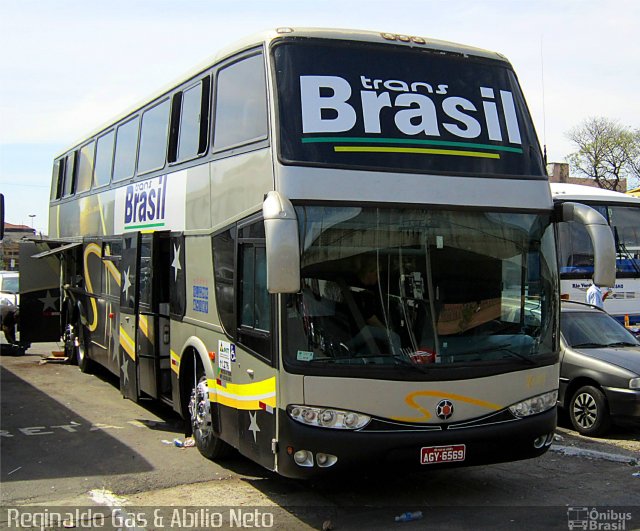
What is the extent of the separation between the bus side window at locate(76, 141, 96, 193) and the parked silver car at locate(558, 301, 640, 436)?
8670 millimetres

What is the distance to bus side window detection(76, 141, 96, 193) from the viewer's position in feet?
47.4

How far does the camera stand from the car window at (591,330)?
1122 centimetres

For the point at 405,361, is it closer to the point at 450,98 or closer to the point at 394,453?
the point at 394,453

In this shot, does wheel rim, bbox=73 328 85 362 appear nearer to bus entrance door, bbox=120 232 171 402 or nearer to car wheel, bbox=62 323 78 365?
car wheel, bbox=62 323 78 365

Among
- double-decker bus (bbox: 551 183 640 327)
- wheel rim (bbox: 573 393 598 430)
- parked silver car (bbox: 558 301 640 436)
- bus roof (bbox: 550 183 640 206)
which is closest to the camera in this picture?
parked silver car (bbox: 558 301 640 436)

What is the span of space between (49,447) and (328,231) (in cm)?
474

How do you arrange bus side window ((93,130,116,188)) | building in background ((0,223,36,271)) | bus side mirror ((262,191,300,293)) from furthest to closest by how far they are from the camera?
building in background ((0,223,36,271)) < bus side window ((93,130,116,188)) < bus side mirror ((262,191,300,293))

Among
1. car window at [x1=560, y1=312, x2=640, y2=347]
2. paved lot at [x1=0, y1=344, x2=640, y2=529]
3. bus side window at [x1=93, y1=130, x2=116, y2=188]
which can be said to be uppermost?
bus side window at [x1=93, y1=130, x2=116, y2=188]

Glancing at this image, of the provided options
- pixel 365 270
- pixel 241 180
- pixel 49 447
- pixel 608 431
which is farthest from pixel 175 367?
pixel 608 431

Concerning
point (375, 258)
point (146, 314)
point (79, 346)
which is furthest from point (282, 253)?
point (79, 346)

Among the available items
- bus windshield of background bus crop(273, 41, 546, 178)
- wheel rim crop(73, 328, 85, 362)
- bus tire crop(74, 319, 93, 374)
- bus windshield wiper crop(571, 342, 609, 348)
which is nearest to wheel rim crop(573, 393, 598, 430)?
bus windshield wiper crop(571, 342, 609, 348)

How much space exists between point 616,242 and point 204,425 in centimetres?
1143

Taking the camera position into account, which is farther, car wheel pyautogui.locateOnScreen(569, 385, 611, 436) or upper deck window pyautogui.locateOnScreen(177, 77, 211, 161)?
car wheel pyautogui.locateOnScreen(569, 385, 611, 436)

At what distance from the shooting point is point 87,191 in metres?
14.4
